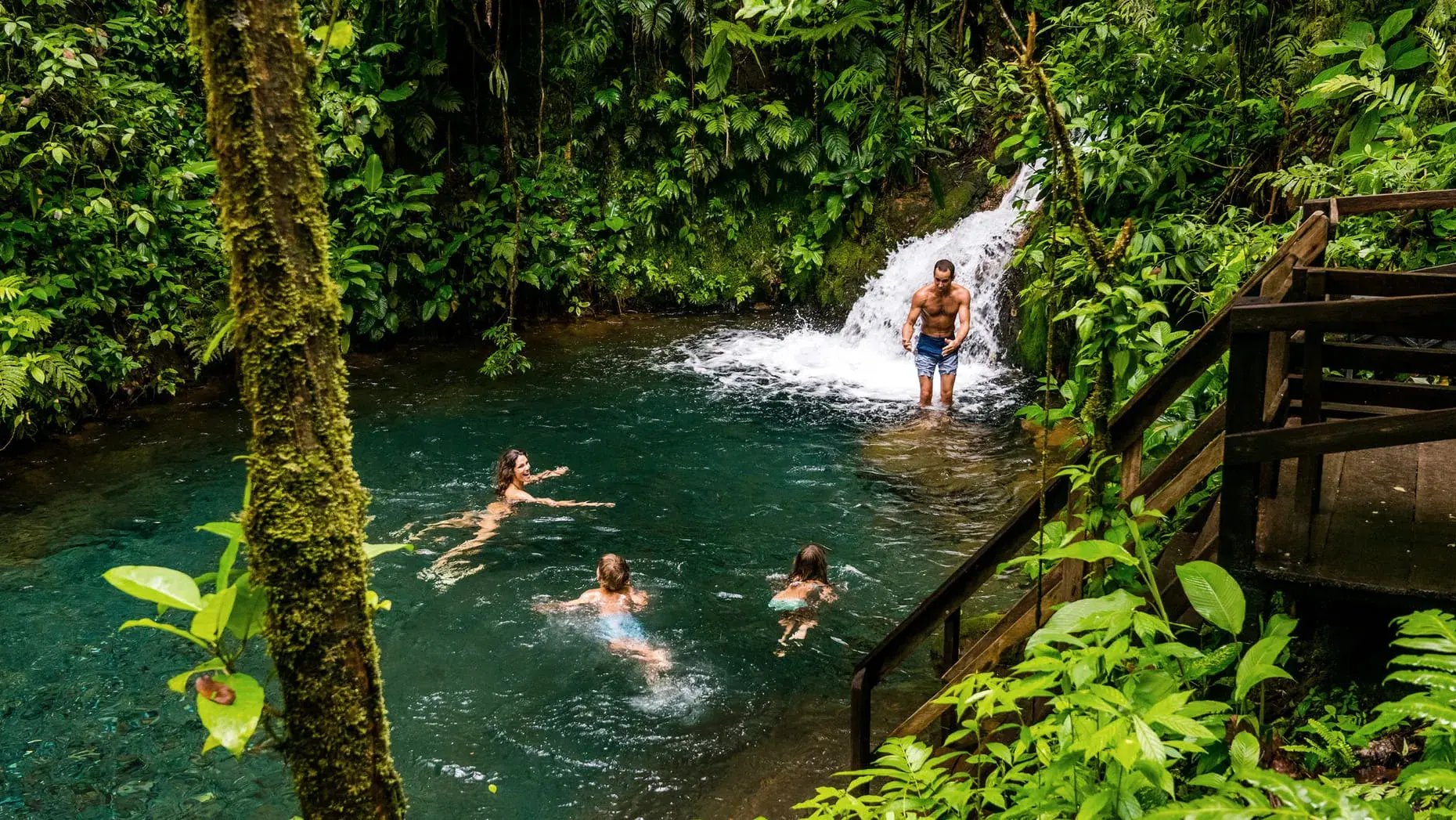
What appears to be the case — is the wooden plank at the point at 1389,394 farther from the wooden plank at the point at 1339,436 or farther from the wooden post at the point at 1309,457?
the wooden plank at the point at 1339,436

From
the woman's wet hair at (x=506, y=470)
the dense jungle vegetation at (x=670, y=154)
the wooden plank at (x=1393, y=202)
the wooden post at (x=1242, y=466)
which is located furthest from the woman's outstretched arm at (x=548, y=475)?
the wooden post at (x=1242, y=466)

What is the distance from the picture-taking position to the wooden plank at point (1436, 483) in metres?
3.48

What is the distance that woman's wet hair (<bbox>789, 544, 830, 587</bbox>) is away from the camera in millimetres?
7273

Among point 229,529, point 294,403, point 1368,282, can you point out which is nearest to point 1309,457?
point 1368,282

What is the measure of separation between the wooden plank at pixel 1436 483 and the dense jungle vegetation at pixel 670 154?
1.16 metres

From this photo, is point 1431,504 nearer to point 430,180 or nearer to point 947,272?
point 947,272

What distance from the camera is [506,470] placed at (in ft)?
30.0

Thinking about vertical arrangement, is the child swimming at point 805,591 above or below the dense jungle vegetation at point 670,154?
below

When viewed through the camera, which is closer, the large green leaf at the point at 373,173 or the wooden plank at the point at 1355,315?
the wooden plank at the point at 1355,315

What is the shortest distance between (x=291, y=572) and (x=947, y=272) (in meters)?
10.5

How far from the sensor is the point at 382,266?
13961mm

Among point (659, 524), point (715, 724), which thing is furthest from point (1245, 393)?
point (659, 524)

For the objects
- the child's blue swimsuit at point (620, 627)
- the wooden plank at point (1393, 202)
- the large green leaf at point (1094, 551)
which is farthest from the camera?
the child's blue swimsuit at point (620, 627)

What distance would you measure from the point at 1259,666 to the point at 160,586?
99.6 inches
